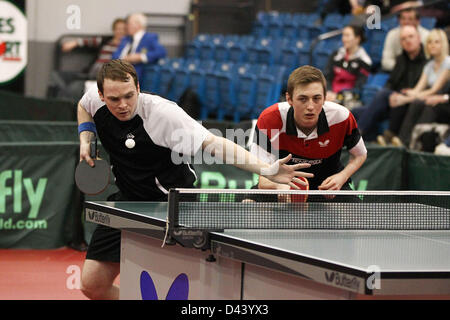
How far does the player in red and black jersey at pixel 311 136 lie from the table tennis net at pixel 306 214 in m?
0.25

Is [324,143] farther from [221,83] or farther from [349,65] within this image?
[221,83]

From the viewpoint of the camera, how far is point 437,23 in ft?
41.0

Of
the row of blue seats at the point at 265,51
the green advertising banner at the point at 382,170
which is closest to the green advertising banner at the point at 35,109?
the row of blue seats at the point at 265,51

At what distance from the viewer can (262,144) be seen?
16.6 feet

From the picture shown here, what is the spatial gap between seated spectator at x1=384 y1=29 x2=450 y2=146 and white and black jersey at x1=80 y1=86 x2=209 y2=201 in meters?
5.01

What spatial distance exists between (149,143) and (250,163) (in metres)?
0.75

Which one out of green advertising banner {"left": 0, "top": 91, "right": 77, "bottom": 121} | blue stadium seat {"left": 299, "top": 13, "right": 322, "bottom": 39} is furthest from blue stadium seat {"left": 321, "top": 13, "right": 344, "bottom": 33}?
green advertising banner {"left": 0, "top": 91, "right": 77, "bottom": 121}

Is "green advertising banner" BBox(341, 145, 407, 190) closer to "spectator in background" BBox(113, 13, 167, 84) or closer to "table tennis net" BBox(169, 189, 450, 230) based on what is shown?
"table tennis net" BBox(169, 189, 450, 230)

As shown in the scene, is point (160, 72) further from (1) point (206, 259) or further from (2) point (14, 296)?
(1) point (206, 259)

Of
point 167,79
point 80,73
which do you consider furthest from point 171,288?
point 80,73

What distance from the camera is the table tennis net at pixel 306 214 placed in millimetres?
3973

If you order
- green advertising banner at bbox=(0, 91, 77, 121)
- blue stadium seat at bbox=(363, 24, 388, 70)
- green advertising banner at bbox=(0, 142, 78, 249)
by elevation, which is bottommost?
green advertising banner at bbox=(0, 142, 78, 249)

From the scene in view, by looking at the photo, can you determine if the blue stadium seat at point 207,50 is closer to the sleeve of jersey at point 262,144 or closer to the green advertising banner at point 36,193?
the green advertising banner at point 36,193

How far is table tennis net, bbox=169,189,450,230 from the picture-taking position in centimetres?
397
